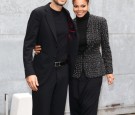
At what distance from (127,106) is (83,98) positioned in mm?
3669

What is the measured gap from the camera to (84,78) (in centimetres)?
543

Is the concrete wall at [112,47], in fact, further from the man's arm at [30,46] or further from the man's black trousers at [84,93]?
the man's arm at [30,46]

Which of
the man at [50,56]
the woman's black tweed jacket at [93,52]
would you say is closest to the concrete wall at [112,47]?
the woman's black tweed jacket at [93,52]

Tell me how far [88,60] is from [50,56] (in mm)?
619

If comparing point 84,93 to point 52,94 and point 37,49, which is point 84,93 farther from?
point 37,49

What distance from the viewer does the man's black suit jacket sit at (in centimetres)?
488

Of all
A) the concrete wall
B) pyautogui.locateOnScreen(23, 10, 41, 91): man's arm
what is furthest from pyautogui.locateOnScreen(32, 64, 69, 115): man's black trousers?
the concrete wall

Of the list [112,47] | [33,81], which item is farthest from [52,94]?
[112,47]

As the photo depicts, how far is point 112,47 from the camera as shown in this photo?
8.58 meters

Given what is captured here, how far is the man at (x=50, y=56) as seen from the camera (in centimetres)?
489

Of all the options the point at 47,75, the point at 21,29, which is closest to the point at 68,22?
the point at 47,75

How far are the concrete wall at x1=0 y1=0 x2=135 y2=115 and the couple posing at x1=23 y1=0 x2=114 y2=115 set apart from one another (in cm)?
218

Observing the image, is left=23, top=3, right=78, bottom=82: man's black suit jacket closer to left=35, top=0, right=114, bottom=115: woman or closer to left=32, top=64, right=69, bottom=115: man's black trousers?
Answer: left=32, top=64, right=69, bottom=115: man's black trousers

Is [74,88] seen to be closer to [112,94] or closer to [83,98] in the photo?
[83,98]
